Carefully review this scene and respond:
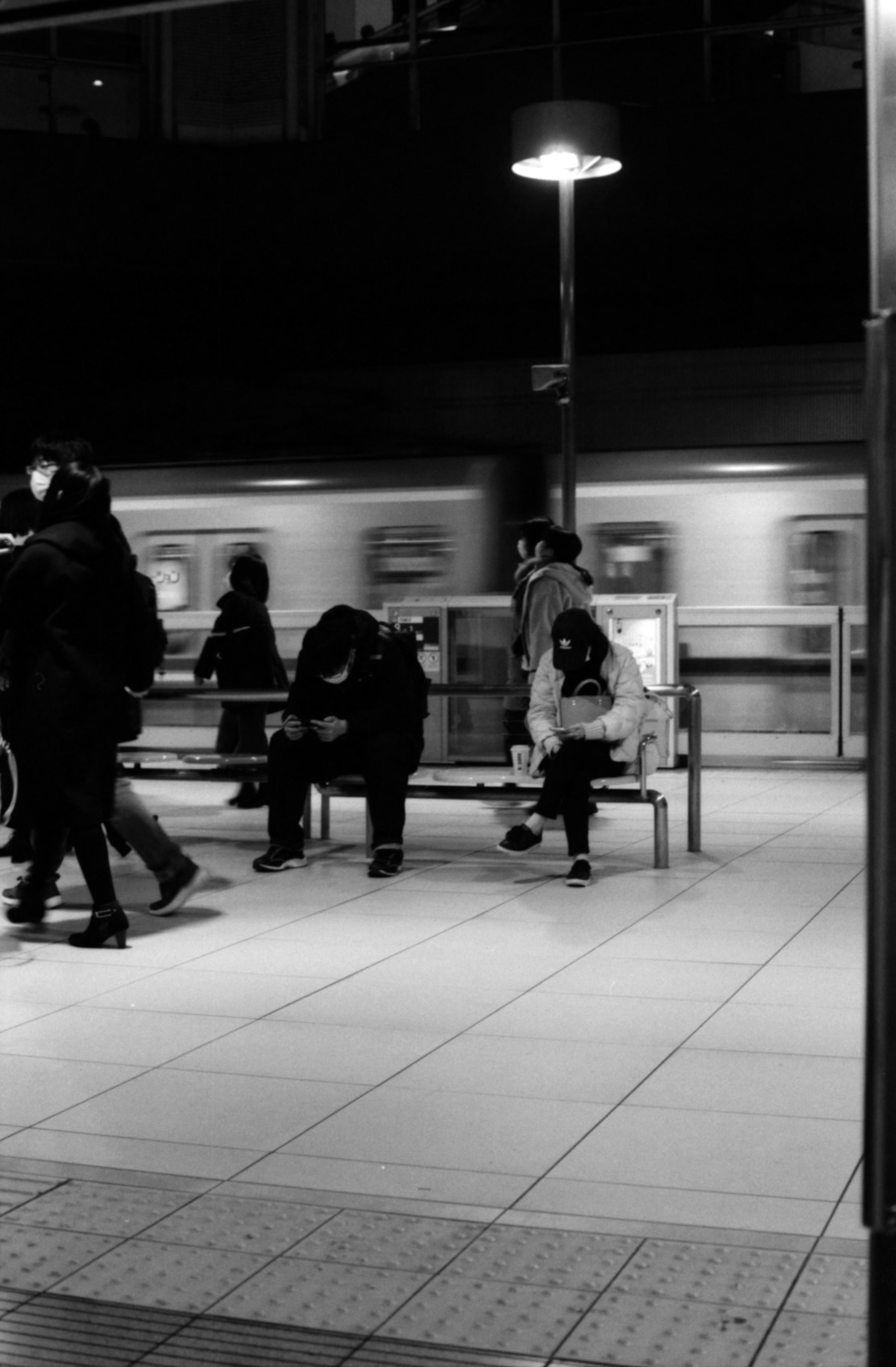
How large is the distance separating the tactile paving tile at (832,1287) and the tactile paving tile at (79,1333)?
1129 millimetres

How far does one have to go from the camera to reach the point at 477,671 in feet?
49.6

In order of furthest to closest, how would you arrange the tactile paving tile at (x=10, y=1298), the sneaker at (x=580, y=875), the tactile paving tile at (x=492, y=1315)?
1. the sneaker at (x=580, y=875)
2. the tactile paving tile at (x=10, y=1298)
3. the tactile paving tile at (x=492, y=1315)

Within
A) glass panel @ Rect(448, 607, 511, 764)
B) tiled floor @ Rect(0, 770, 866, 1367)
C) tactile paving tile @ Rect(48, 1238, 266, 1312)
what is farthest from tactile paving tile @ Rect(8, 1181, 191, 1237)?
glass panel @ Rect(448, 607, 511, 764)

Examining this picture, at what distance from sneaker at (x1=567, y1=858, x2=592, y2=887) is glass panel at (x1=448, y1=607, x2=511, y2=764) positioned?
665 centimetres

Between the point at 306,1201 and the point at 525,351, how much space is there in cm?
1291

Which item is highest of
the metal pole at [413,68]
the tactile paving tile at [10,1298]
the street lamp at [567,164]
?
the metal pole at [413,68]

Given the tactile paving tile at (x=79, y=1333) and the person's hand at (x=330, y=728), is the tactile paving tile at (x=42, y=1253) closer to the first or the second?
the tactile paving tile at (x=79, y=1333)

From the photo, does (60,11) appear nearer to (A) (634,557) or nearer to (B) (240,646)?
(B) (240,646)

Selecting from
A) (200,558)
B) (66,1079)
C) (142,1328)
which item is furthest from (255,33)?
(142,1328)

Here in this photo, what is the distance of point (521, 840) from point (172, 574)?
8186 millimetres

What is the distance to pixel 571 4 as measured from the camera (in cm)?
1571

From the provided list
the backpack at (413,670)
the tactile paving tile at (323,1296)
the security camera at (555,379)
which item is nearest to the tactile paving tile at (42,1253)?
the tactile paving tile at (323,1296)

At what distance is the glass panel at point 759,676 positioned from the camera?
14.4 m

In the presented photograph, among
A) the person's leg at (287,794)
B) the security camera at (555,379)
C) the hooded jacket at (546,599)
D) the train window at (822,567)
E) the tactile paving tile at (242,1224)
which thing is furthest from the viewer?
the train window at (822,567)
